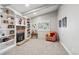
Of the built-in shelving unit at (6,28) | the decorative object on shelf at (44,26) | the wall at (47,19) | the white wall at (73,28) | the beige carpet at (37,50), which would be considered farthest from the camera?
the wall at (47,19)

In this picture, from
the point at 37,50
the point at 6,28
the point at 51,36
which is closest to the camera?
the point at 37,50

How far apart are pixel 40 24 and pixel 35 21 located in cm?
42

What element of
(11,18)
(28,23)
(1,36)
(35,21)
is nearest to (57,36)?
(35,21)

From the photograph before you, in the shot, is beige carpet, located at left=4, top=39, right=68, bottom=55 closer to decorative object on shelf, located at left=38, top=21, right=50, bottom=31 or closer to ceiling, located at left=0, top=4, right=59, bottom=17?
ceiling, located at left=0, top=4, right=59, bottom=17

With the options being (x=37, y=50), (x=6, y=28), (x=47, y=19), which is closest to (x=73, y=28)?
(x=37, y=50)

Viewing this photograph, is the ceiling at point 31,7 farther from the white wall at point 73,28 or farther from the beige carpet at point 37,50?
the beige carpet at point 37,50

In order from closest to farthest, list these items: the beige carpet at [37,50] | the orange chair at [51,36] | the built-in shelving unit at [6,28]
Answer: the beige carpet at [37,50], the built-in shelving unit at [6,28], the orange chair at [51,36]

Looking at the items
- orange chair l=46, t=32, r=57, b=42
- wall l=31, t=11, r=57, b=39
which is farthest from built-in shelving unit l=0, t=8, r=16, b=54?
orange chair l=46, t=32, r=57, b=42

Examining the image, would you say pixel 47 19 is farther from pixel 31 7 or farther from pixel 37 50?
pixel 37 50

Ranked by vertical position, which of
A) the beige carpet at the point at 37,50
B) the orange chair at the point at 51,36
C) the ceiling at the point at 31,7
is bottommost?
the beige carpet at the point at 37,50

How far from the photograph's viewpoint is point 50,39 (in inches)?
286

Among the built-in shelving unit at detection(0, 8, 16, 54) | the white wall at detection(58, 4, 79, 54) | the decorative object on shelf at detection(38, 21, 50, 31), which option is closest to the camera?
the white wall at detection(58, 4, 79, 54)

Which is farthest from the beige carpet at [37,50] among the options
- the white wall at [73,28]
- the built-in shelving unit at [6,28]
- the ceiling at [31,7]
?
the ceiling at [31,7]

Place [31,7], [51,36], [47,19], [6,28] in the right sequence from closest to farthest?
[6,28], [31,7], [51,36], [47,19]
